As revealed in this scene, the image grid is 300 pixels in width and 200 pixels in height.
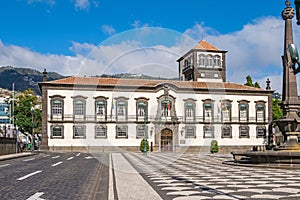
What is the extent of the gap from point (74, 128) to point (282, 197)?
52.0 meters

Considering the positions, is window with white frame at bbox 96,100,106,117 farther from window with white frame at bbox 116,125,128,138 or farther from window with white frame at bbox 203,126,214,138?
window with white frame at bbox 203,126,214,138

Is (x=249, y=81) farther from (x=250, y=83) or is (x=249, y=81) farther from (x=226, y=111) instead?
(x=226, y=111)

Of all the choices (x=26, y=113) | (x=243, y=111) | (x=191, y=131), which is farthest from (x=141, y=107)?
(x=26, y=113)

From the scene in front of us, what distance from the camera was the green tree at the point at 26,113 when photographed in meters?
69.2

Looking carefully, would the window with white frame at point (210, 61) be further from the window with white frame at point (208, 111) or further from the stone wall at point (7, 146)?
the stone wall at point (7, 146)

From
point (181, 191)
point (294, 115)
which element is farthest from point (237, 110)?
point (181, 191)

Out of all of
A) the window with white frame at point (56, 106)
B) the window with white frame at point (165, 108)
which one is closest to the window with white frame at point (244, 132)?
the window with white frame at point (165, 108)

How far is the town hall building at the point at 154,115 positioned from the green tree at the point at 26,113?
11851mm

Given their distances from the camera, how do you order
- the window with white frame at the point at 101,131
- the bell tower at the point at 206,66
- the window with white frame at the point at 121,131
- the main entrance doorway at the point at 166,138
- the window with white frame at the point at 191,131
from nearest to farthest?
the window with white frame at the point at 101,131, the window with white frame at the point at 121,131, the main entrance doorway at the point at 166,138, the window with white frame at the point at 191,131, the bell tower at the point at 206,66

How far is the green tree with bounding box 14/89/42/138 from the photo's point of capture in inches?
2726

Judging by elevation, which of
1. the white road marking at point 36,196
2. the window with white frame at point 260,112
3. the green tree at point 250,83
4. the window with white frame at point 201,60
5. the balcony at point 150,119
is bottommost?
the white road marking at point 36,196

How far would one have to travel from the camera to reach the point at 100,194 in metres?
10.6

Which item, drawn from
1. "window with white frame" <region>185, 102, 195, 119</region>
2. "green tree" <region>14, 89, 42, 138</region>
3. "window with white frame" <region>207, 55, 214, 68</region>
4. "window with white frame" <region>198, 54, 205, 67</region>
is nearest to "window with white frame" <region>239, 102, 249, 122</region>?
"window with white frame" <region>185, 102, 195, 119</region>

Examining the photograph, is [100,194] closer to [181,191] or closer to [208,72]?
[181,191]
